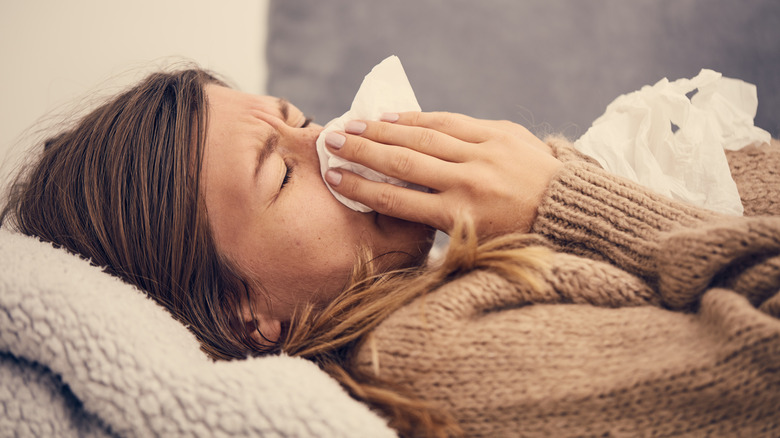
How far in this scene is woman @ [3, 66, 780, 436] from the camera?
0.47m

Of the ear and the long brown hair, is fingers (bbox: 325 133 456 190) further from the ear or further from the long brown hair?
the ear

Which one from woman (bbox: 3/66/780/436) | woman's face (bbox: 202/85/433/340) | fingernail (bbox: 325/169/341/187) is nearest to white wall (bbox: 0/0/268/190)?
woman (bbox: 3/66/780/436)

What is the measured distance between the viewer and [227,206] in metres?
0.67

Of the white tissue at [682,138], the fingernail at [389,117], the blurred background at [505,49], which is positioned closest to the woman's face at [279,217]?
the fingernail at [389,117]

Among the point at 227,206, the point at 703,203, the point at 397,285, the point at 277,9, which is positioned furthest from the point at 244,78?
the point at 703,203

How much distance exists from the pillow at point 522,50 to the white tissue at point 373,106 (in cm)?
55

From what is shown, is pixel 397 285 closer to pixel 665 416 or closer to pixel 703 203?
pixel 665 416

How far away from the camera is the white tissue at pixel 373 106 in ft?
2.32

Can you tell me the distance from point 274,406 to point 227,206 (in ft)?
1.03

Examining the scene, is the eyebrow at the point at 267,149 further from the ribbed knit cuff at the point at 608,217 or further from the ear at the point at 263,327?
the ribbed knit cuff at the point at 608,217

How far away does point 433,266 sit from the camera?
2.38 feet

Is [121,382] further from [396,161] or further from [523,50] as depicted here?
[523,50]

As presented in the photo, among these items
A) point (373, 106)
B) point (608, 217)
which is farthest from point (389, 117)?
point (608, 217)

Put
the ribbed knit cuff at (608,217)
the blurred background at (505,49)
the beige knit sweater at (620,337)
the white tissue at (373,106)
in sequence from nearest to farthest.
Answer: the beige knit sweater at (620,337), the ribbed knit cuff at (608,217), the white tissue at (373,106), the blurred background at (505,49)
